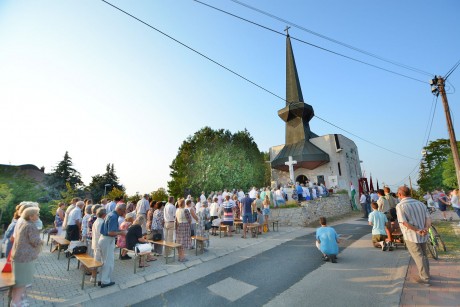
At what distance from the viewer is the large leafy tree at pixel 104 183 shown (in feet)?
148

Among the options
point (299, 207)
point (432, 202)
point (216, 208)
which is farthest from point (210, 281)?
point (432, 202)

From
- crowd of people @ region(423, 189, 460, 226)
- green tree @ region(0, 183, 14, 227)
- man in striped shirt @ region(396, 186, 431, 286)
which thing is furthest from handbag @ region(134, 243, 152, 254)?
green tree @ region(0, 183, 14, 227)

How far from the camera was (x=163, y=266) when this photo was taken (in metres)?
6.89

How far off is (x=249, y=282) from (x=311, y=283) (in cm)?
142

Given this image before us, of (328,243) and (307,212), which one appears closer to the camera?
(328,243)

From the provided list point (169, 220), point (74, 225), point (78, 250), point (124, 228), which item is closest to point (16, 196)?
point (74, 225)

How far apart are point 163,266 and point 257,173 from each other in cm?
2446

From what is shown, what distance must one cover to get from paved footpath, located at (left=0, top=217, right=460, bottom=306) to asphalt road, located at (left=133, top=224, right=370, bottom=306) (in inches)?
8.5

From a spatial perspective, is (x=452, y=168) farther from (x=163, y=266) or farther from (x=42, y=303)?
(x=42, y=303)

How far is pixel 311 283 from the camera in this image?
17.1 ft

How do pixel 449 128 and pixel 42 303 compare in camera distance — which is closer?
pixel 42 303

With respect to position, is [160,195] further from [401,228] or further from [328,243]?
[401,228]

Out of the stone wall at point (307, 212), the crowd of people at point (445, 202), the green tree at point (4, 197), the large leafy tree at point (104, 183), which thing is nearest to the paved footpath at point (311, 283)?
the crowd of people at point (445, 202)

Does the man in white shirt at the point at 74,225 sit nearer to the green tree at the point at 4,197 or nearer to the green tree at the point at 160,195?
the green tree at the point at 4,197
